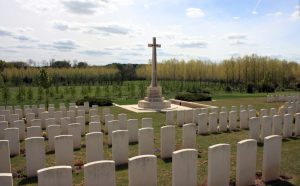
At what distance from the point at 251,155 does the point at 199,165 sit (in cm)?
169

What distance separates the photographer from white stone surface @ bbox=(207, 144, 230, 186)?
18.8ft

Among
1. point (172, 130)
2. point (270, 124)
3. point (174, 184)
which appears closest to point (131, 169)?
point (174, 184)

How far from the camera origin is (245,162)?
6254 millimetres

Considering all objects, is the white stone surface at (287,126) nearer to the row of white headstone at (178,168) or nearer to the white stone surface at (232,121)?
the white stone surface at (232,121)

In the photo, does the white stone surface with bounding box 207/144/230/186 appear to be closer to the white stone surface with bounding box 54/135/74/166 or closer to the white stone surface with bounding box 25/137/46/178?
the white stone surface with bounding box 54/135/74/166

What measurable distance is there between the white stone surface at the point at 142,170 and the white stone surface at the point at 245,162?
6.27ft

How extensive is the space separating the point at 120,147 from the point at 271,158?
12.2ft

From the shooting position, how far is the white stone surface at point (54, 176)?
4492 millimetres

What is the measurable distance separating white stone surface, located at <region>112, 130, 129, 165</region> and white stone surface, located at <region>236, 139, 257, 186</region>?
2.97m

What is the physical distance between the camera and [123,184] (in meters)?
6.36

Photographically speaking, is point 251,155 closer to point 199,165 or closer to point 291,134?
point 199,165

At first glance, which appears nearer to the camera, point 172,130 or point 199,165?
point 199,165

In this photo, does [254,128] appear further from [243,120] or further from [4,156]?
[4,156]

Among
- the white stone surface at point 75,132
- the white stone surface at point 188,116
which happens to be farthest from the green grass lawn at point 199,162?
the white stone surface at point 188,116
